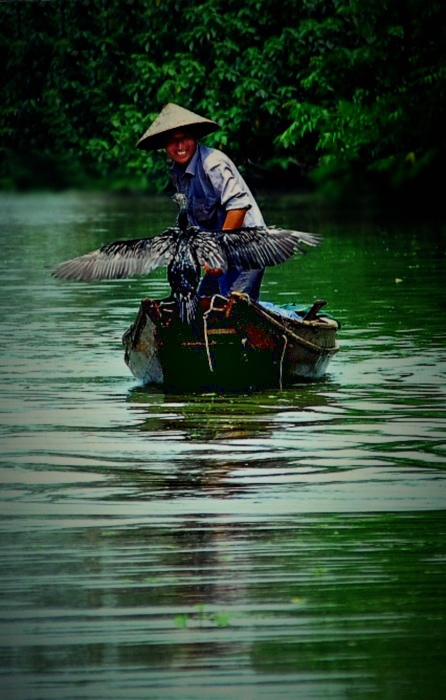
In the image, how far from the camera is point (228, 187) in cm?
1166

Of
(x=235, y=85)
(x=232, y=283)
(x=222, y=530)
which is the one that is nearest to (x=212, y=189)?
(x=232, y=283)

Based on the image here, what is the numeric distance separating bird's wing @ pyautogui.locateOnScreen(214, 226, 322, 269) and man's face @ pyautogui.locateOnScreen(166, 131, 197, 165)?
71 cm

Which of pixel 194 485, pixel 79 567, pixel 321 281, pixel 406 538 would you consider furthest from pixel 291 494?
pixel 321 281

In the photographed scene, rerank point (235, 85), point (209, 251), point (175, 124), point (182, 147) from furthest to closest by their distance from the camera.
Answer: point (235, 85)
point (182, 147)
point (175, 124)
point (209, 251)

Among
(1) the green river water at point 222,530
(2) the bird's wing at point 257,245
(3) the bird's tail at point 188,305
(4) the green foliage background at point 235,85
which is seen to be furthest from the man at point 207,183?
(4) the green foliage background at point 235,85

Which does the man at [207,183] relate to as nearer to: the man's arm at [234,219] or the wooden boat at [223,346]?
the man's arm at [234,219]

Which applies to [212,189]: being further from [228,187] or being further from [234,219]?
[234,219]

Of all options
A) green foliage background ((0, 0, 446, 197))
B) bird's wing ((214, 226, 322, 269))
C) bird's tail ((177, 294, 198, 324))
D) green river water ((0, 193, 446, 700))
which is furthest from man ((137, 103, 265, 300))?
green foliage background ((0, 0, 446, 197))

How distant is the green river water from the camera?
575 centimetres

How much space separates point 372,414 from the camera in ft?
35.5

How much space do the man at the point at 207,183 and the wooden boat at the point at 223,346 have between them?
0.33 meters

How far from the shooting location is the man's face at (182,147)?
11883mm

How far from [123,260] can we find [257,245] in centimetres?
79

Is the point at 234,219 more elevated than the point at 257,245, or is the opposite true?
the point at 234,219
